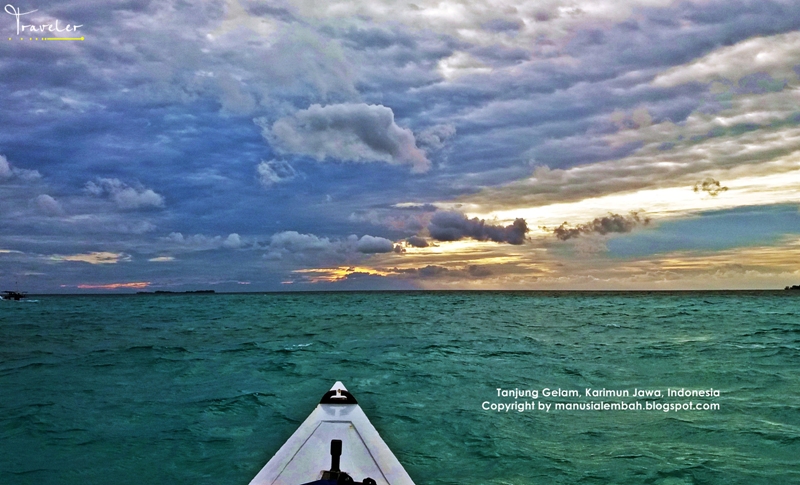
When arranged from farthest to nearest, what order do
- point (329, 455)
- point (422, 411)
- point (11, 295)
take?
point (11, 295)
point (422, 411)
point (329, 455)

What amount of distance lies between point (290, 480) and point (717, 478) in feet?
23.3

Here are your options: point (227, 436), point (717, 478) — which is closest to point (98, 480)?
point (227, 436)

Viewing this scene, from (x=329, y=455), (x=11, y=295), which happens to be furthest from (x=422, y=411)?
(x=11, y=295)

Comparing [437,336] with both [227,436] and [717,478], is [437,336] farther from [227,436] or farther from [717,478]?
[717,478]

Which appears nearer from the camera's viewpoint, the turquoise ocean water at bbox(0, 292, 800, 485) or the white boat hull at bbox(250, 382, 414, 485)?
the white boat hull at bbox(250, 382, 414, 485)

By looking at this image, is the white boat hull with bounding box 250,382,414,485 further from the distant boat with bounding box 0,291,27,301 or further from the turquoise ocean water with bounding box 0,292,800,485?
the distant boat with bounding box 0,291,27,301

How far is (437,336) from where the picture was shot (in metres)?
28.8

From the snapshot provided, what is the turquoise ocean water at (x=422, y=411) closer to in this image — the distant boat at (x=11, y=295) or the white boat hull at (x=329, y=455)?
the white boat hull at (x=329, y=455)

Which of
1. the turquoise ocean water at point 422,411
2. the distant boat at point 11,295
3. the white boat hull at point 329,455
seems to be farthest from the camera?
the distant boat at point 11,295

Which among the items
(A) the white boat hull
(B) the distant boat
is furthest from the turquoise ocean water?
(B) the distant boat

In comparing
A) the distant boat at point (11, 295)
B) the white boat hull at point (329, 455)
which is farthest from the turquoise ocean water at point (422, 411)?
the distant boat at point (11, 295)

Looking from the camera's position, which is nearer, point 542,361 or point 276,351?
point 542,361

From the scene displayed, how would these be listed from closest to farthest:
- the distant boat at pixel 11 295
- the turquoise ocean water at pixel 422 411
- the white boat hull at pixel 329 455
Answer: the white boat hull at pixel 329 455, the turquoise ocean water at pixel 422 411, the distant boat at pixel 11 295

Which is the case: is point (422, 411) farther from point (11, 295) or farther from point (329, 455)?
point (11, 295)
